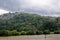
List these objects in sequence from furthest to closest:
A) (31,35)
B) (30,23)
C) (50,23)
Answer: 1. (30,23)
2. (50,23)
3. (31,35)

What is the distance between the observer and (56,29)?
49.6 ft

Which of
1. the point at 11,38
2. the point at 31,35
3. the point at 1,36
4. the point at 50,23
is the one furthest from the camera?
the point at 50,23

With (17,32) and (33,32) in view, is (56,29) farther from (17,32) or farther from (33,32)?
(17,32)

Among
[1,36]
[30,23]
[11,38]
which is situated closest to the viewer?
[1,36]

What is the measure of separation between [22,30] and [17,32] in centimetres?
44

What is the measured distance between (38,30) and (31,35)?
1893mm

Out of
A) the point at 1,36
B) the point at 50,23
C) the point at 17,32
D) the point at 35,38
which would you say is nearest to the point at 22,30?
the point at 17,32

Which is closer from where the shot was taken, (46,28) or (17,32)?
(17,32)

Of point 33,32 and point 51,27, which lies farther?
point 51,27

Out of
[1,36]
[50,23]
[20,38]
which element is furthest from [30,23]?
[1,36]

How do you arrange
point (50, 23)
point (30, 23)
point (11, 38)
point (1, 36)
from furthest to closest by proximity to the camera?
1. point (30, 23)
2. point (50, 23)
3. point (11, 38)
4. point (1, 36)

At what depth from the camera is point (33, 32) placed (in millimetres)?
14078

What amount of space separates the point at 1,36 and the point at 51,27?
5.51 meters

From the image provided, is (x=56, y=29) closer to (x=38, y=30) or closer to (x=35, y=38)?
(x=38, y=30)
